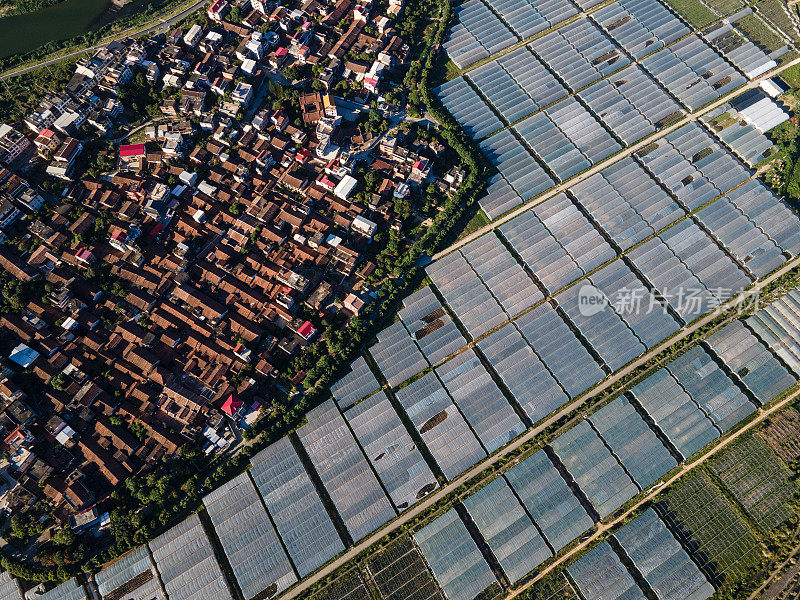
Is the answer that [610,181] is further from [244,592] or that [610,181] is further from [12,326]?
[12,326]

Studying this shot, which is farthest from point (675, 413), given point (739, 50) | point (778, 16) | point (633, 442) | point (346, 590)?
point (778, 16)

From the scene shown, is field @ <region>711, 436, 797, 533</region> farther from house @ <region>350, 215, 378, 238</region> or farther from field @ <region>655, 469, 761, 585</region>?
house @ <region>350, 215, 378, 238</region>

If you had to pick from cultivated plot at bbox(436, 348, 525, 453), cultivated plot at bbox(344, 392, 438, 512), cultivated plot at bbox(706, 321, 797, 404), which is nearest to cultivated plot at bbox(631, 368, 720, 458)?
cultivated plot at bbox(706, 321, 797, 404)

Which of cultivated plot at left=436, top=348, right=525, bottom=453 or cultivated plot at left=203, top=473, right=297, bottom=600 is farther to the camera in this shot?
cultivated plot at left=436, top=348, right=525, bottom=453

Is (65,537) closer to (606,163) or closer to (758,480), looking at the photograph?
(758,480)

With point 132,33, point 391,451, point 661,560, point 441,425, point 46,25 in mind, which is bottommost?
point 391,451

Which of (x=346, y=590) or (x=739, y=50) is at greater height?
(x=739, y=50)

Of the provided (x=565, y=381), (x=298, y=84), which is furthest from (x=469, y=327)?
(x=298, y=84)
